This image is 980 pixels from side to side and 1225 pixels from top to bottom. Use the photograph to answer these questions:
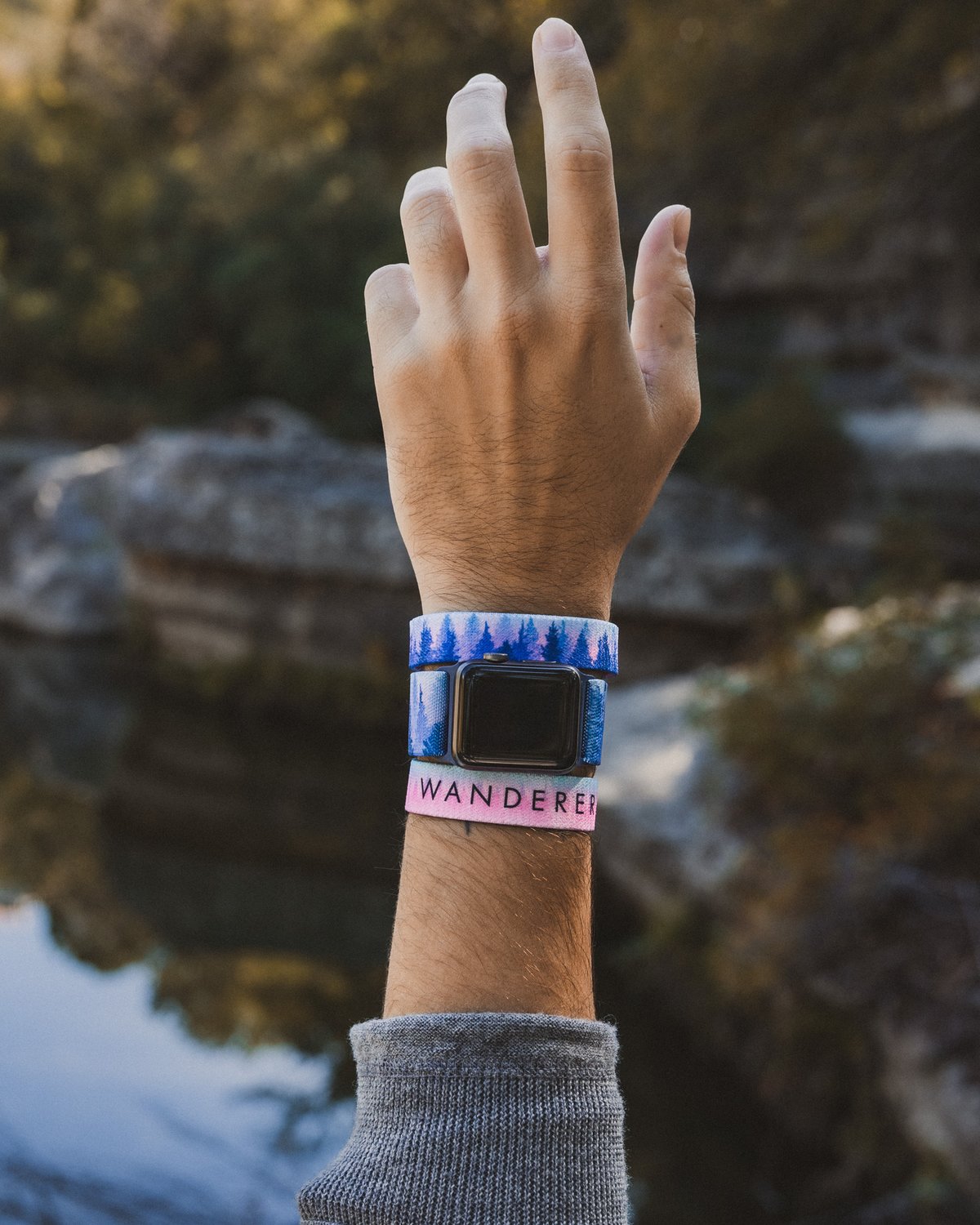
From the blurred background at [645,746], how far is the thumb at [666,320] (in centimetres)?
45

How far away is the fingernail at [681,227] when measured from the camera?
85cm

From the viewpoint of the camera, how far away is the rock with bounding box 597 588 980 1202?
104 inches

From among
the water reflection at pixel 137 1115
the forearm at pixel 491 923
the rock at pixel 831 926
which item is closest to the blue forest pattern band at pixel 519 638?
the forearm at pixel 491 923

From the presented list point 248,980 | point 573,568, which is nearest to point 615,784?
point 248,980

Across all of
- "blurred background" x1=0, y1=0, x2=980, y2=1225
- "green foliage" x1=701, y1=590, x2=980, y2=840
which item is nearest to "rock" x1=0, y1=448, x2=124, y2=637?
"blurred background" x1=0, y1=0, x2=980, y2=1225

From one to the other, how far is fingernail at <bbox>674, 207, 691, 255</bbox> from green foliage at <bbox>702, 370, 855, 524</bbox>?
21.7ft

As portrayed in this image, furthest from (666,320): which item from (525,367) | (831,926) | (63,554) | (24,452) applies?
(24,452)

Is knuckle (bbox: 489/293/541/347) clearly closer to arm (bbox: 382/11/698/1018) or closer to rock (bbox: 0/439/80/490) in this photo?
arm (bbox: 382/11/698/1018)

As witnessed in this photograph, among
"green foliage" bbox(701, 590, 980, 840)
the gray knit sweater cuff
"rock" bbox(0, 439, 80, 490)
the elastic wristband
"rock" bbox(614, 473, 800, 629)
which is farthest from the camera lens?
"rock" bbox(0, 439, 80, 490)

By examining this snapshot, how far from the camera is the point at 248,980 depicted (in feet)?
12.6

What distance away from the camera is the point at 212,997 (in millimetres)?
3711

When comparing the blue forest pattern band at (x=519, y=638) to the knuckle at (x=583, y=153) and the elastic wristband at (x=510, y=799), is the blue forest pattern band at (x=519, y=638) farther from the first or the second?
the knuckle at (x=583, y=153)

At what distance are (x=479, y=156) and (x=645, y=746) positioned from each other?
3.93 m

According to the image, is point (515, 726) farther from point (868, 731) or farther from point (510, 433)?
point (868, 731)
